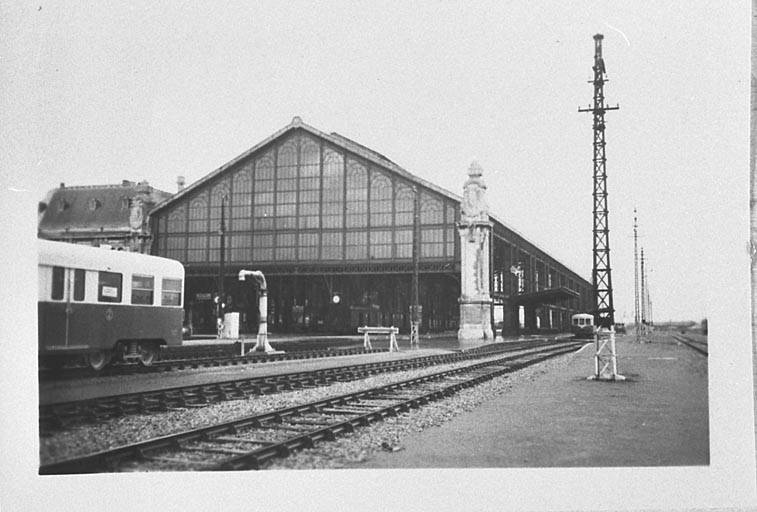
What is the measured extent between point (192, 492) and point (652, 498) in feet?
14.8

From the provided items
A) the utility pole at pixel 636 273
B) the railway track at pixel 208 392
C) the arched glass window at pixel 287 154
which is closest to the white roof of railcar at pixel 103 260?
the railway track at pixel 208 392

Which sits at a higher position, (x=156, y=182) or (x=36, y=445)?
(x=156, y=182)

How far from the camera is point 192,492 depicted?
5809 mm

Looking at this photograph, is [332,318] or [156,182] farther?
[332,318]

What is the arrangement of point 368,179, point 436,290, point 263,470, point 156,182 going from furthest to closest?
point 436,290 < point 368,179 < point 156,182 < point 263,470

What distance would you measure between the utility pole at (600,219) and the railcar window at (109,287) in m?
5.65

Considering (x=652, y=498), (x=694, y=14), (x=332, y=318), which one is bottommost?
(x=652, y=498)

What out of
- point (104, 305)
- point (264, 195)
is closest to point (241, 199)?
point (264, 195)

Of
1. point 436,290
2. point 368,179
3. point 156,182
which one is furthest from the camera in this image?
point 436,290

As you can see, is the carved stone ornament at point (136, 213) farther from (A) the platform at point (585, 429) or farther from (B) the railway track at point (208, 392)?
(A) the platform at point (585, 429)

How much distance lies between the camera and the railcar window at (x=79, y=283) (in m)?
6.75

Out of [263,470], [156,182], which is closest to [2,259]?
[156,182]

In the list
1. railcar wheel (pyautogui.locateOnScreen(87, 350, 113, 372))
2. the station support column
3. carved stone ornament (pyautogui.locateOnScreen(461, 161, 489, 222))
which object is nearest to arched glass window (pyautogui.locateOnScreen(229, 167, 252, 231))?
the station support column

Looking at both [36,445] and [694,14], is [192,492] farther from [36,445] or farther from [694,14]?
[694,14]
